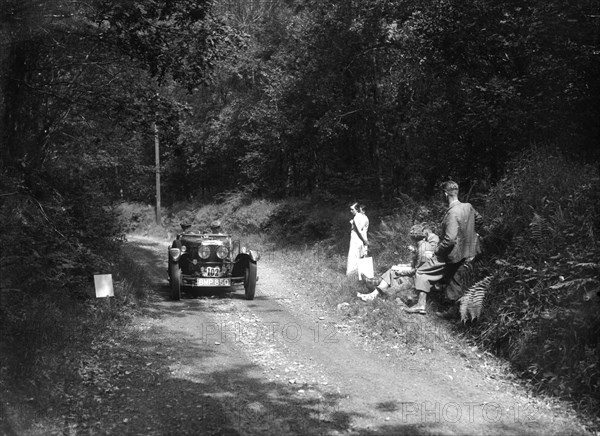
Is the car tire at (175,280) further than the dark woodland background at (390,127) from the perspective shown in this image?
Yes

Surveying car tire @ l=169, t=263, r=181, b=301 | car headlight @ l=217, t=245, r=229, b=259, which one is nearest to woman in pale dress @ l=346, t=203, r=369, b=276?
car headlight @ l=217, t=245, r=229, b=259

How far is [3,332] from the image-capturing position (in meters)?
6.16

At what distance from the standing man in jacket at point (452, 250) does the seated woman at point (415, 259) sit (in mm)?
303

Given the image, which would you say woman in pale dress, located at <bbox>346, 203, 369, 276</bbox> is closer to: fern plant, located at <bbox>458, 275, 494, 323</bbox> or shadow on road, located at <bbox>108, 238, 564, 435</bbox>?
fern plant, located at <bbox>458, 275, 494, 323</bbox>

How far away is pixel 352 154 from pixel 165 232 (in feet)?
51.8

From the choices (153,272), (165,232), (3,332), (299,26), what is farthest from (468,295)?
(165,232)

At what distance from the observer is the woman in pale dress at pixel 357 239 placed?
40.5ft

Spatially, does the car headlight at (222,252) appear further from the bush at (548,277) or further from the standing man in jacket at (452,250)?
the bush at (548,277)

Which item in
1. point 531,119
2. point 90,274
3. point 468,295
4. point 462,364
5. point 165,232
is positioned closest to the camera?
point 462,364

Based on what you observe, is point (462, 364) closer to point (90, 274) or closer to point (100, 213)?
point (90, 274)

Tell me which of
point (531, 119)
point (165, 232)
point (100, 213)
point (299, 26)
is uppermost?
point (299, 26)

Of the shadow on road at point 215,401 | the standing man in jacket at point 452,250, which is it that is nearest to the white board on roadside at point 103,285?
the shadow on road at point 215,401

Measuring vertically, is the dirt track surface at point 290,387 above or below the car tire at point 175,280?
below

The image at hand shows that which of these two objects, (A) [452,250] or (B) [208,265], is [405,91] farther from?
→ (A) [452,250]
